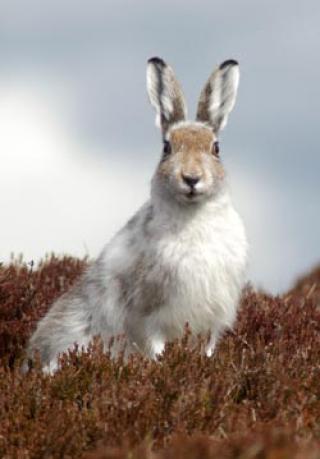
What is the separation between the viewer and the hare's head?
315 inches

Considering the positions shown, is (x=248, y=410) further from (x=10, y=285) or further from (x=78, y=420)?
(x=10, y=285)

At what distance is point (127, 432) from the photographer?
5914 millimetres

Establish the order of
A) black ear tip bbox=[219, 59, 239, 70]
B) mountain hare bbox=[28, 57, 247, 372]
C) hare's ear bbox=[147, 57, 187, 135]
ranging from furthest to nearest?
black ear tip bbox=[219, 59, 239, 70] < hare's ear bbox=[147, 57, 187, 135] < mountain hare bbox=[28, 57, 247, 372]

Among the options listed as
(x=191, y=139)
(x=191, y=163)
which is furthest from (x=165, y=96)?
(x=191, y=163)

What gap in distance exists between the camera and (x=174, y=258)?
26.5ft

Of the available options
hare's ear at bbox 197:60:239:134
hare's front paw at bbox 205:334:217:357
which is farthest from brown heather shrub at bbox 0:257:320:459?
hare's ear at bbox 197:60:239:134

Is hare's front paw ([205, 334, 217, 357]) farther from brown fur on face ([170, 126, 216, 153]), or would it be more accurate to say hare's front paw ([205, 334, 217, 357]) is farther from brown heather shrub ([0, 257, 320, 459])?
brown fur on face ([170, 126, 216, 153])

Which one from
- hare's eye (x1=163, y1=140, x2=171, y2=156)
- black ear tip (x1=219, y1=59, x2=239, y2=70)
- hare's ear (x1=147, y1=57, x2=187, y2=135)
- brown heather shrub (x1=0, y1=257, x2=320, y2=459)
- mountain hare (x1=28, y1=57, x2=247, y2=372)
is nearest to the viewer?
brown heather shrub (x1=0, y1=257, x2=320, y2=459)

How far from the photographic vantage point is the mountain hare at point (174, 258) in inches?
317

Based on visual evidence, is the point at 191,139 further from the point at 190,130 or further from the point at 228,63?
the point at 228,63

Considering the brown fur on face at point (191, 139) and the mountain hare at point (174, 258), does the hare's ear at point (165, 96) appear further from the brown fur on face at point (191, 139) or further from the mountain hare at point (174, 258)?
the brown fur on face at point (191, 139)

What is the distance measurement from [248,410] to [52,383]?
136cm

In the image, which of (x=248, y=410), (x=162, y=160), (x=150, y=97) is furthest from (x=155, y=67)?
(x=248, y=410)

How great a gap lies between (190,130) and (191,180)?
2.31ft
